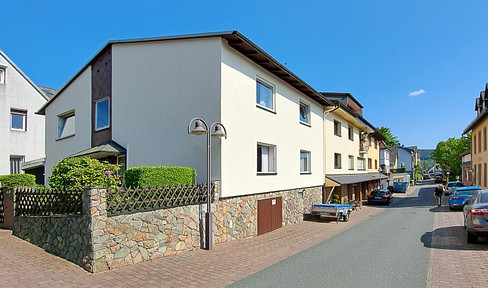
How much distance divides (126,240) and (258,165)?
629 cm

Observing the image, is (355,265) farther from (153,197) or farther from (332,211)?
(332,211)

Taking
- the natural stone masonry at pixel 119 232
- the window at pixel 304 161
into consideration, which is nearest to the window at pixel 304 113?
the window at pixel 304 161

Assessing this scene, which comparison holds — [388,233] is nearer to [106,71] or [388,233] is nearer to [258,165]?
[258,165]

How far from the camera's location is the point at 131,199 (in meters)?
7.62

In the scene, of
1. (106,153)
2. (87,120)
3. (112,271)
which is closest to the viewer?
(112,271)

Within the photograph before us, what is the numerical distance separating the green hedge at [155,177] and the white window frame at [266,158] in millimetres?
3824

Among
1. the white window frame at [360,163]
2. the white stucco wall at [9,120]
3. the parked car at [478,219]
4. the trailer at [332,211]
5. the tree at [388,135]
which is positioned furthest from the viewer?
the tree at [388,135]

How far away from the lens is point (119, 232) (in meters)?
7.15

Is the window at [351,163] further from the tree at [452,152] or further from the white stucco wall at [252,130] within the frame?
the tree at [452,152]

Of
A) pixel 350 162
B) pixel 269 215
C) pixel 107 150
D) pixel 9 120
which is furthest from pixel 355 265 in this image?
pixel 9 120

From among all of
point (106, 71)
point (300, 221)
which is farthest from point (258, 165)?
point (106, 71)

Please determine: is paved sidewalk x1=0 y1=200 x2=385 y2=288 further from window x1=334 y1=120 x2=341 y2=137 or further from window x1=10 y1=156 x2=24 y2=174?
window x1=10 y1=156 x2=24 y2=174

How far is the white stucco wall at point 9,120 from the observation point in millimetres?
20609

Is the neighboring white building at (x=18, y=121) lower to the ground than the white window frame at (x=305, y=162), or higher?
higher
